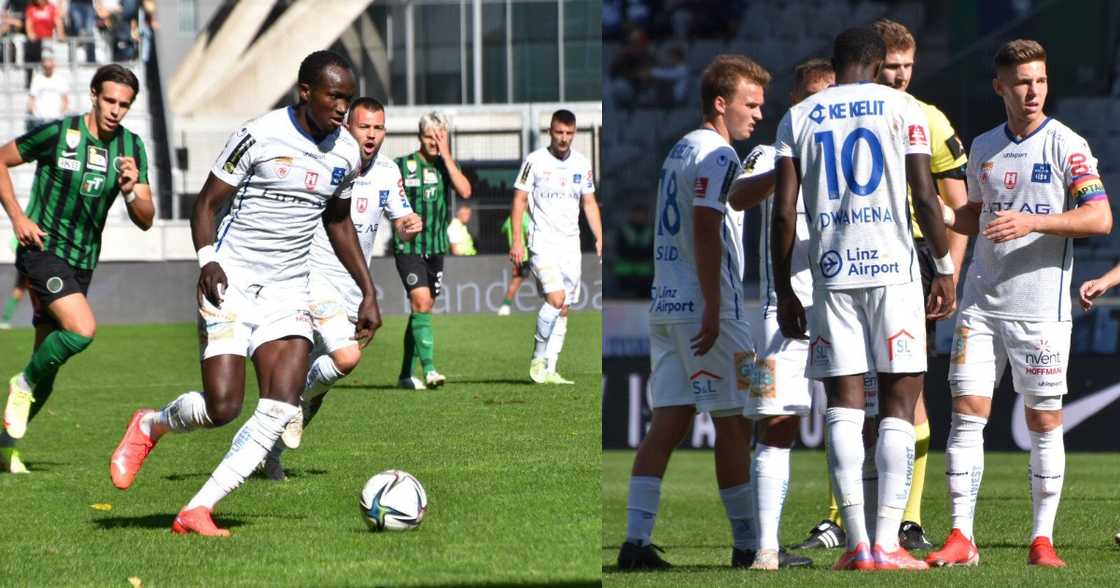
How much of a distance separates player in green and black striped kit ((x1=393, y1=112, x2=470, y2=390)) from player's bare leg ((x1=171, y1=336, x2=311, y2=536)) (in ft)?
Answer: 14.0

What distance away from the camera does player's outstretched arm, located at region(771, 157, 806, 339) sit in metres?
4.83

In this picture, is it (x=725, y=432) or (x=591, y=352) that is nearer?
(x=725, y=432)

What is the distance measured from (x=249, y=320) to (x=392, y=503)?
0.79m

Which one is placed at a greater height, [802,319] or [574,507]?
[802,319]

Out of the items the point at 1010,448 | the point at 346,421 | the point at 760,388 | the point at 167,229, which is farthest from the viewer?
the point at 167,229

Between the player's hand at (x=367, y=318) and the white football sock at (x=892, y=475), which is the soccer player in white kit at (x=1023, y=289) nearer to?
the white football sock at (x=892, y=475)

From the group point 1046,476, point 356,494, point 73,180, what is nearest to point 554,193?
point 73,180

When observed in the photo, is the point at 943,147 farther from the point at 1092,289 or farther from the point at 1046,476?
the point at 1046,476

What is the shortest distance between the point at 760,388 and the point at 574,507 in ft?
2.82

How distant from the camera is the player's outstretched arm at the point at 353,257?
580 centimetres

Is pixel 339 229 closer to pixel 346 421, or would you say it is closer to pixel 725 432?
pixel 725 432

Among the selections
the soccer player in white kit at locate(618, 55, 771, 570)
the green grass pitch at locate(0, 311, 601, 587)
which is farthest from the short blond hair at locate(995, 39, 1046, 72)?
the green grass pitch at locate(0, 311, 601, 587)

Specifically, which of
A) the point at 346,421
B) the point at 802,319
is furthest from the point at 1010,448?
the point at 802,319

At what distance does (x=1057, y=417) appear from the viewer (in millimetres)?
5562
